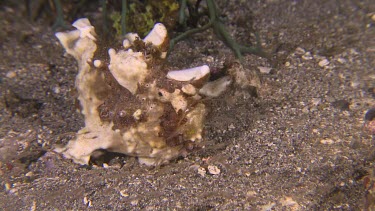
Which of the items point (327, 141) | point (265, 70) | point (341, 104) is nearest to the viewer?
point (327, 141)

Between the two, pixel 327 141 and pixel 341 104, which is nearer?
pixel 327 141

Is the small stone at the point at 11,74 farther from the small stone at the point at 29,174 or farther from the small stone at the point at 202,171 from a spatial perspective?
the small stone at the point at 202,171

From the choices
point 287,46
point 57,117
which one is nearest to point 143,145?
point 57,117

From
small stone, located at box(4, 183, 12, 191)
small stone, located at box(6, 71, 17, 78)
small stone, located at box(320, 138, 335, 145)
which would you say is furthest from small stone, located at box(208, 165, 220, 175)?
small stone, located at box(6, 71, 17, 78)

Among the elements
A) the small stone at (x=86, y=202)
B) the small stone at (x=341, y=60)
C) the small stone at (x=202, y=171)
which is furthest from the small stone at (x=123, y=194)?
the small stone at (x=341, y=60)

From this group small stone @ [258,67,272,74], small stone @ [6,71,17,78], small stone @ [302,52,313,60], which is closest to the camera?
small stone @ [258,67,272,74]

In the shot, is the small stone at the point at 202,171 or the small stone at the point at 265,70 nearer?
the small stone at the point at 202,171

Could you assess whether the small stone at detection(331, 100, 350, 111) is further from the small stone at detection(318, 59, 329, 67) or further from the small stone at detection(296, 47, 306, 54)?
the small stone at detection(296, 47, 306, 54)

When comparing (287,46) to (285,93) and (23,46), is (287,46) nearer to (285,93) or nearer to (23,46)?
(285,93)

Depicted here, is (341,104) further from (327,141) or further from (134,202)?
(134,202)

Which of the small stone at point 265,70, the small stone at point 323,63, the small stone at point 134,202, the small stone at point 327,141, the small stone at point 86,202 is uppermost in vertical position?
the small stone at point 265,70

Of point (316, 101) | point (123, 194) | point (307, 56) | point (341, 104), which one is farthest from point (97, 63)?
point (307, 56)
